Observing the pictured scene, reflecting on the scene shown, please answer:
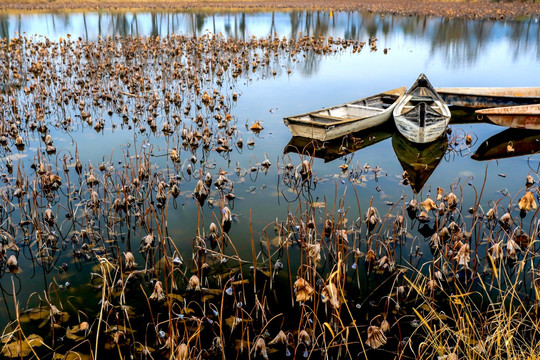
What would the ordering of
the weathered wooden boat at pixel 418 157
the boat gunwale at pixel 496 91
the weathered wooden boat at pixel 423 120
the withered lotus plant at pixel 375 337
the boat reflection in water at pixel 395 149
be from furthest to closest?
the boat gunwale at pixel 496 91 → the weathered wooden boat at pixel 423 120 → the boat reflection in water at pixel 395 149 → the weathered wooden boat at pixel 418 157 → the withered lotus plant at pixel 375 337

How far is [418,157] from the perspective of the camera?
11.2 meters

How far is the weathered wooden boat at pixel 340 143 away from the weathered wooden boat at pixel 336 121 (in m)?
0.23

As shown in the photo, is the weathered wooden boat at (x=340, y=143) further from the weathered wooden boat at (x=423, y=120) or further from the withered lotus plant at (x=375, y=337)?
the withered lotus plant at (x=375, y=337)

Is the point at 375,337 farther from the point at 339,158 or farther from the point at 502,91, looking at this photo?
the point at 502,91

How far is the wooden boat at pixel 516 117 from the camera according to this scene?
12023mm

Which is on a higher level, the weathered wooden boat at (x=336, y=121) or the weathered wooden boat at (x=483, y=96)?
the weathered wooden boat at (x=483, y=96)

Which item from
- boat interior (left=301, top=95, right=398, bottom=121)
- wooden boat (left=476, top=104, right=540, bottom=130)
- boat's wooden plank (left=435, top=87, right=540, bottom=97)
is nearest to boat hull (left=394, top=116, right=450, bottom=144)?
boat interior (left=301, top=95, right=398, bottom=121)

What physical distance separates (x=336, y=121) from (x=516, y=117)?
474 centimetres

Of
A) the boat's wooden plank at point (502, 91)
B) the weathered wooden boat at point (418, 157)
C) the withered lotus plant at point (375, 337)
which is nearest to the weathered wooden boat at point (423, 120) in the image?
the weathered wooden boat at point (418, 157)

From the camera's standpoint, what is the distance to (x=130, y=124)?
1302 cm

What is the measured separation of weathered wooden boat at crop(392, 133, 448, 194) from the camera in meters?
9.90

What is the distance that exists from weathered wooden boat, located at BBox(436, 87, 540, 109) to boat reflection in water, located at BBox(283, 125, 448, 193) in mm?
3366

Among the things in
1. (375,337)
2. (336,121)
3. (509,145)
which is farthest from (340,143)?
(375,337)

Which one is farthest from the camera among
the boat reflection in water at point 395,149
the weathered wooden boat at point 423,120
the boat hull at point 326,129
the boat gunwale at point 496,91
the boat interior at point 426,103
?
the boat gunwale at point 496,91
